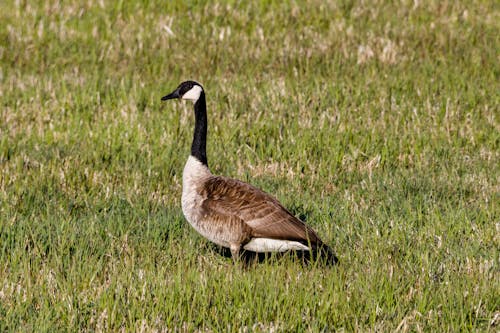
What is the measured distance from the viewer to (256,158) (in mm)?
9945

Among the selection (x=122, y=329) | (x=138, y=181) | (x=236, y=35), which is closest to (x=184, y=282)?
(x=122, y=329)

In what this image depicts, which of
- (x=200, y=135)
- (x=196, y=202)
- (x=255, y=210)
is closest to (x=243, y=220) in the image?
(x=255, y=210)

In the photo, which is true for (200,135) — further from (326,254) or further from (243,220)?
(326,254)

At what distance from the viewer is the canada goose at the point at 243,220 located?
6707 mm

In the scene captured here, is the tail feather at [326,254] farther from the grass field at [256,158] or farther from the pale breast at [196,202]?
the pale breast at [196,202]

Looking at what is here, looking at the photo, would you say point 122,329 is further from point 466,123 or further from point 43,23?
point 43,23

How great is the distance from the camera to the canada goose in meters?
6.71

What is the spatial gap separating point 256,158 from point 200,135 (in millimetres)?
2326

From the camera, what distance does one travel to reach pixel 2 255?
22.9 feet

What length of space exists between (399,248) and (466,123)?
4.05 m

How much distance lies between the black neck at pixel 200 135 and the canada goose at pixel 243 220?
30cm

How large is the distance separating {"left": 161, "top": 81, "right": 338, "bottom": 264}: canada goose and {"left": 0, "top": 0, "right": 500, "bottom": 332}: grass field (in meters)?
0.18

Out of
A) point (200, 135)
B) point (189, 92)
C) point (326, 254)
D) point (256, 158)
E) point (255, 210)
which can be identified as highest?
point (189, 92)

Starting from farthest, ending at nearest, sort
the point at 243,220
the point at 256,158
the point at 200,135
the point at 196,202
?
the point at 256,158
the point at 200,135
the point at 196,202
the point at 243,220
